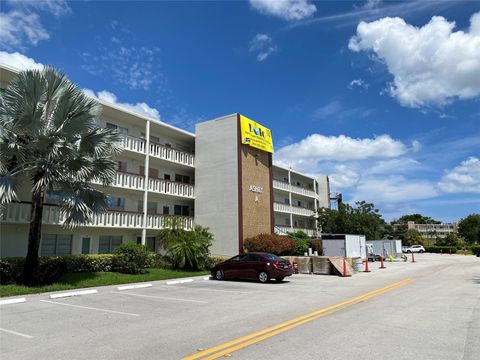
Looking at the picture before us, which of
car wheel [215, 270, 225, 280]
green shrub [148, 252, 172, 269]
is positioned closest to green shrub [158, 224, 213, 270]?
green shrub [148, 252, 172, 269]

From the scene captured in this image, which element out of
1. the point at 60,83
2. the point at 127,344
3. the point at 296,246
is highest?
the point at 60,83

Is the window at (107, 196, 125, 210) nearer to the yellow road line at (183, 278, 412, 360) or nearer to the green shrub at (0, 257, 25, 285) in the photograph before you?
the green shrub at (0, 257, 25, 285)

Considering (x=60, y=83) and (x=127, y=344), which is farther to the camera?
(x=60, y=83)

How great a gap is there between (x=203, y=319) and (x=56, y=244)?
670 inches

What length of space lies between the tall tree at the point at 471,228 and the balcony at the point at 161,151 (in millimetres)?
96927

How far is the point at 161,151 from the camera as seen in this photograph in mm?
29031

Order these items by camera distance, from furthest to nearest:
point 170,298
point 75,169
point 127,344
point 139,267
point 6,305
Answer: point 139,267
point 75,169
point 170,298
point 6,305
point 127,344

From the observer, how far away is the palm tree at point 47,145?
15.6m

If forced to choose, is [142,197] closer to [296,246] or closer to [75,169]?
[75,169]

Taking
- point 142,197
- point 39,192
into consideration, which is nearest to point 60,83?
point 39,192

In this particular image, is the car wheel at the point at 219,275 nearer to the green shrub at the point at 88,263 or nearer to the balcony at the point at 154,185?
the green shrub at the point at 88,263

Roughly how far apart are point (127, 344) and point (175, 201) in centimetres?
2444

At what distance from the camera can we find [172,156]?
3009 cm

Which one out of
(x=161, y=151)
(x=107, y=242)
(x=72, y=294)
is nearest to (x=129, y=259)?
(x=107, y=242)
